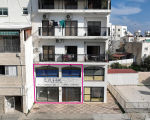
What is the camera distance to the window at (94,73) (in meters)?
16.8

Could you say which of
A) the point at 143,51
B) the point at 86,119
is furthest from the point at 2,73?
the point at 143,51

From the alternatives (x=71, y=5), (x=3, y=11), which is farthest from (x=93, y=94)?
(x=3, y=11)

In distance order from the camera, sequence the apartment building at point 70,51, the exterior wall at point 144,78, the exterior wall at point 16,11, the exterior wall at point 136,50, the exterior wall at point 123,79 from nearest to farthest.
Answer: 1. the apartment building at point 70,51
2. the exterior wall at point 16,11
3. the exterior wall at point 123,79
4. the exterior wall at point 144,78
5. the exterior wall at point 136,50

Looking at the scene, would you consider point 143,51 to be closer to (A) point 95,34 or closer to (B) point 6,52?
(A) point 95,34

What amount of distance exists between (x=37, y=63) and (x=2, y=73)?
3470mm

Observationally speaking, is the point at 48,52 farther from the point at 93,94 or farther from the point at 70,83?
the point at 93,94

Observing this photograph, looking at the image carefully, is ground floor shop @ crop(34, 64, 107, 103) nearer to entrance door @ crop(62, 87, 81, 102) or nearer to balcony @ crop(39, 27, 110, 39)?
entrance door @ crop(62, 87, 81, 102)

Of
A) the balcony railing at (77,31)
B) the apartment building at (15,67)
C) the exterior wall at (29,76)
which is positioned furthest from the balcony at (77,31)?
the apartment building at (15,67)

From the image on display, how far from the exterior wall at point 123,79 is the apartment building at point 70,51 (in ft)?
25.8

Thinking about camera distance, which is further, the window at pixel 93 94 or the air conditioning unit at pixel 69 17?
the window at pixel 93 94

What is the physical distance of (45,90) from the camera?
17000mm

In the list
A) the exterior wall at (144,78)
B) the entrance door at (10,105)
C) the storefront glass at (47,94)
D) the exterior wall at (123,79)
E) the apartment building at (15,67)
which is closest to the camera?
the apartment building at (15,67)

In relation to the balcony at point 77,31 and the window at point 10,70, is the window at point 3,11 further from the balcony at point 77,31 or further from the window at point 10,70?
the window at point 10,70

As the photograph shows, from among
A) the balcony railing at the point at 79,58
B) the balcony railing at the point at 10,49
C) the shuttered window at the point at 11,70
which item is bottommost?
the shuttered window at the point at 11,70
